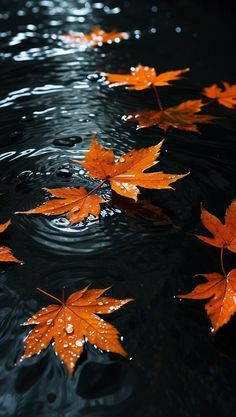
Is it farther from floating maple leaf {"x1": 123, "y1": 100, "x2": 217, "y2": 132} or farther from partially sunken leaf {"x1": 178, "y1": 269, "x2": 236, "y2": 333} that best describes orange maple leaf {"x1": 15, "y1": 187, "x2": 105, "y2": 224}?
floating maple leaf {"x1": 123, "y1": 100, "x2": 217, "y2": 132}

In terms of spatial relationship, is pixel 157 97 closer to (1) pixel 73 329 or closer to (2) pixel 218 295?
(2) pixel 218 295

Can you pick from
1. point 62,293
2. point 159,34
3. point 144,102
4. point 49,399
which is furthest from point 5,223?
point 159,34

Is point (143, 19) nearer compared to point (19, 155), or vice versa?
point (19, 155)

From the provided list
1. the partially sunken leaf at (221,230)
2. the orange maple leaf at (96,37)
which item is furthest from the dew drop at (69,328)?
the orange maple leaf at (96,37)

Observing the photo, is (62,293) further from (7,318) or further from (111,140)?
(111,140)

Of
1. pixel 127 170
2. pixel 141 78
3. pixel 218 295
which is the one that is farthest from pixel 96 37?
pixel 218 295

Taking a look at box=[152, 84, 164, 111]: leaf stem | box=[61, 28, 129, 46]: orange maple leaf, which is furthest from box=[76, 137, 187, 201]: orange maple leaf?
box=[61, 28, 129, 46]: orange maple leaf
